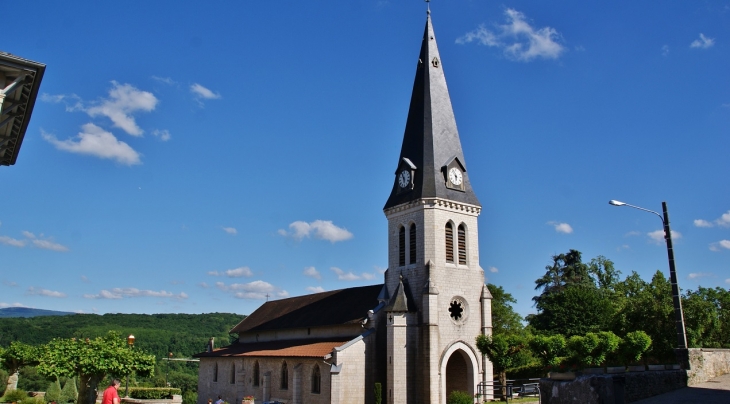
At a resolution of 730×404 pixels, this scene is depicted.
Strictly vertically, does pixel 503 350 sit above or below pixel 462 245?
below

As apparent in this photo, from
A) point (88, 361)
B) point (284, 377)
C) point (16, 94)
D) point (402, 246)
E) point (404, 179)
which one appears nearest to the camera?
point (16, 94)

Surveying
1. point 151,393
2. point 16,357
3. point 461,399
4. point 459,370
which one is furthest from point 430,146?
point 16,357

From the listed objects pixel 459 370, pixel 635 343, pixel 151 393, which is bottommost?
pixel 151 393

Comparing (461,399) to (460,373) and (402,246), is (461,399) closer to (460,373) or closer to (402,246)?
(460,373)

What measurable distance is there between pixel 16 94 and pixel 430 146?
25306 mm

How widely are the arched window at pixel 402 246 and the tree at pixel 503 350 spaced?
21.0ft

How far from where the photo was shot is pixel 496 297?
57.0 metres

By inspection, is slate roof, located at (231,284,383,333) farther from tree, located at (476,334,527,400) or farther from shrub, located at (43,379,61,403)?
Answer: shrub, located at (43,379,61,403)

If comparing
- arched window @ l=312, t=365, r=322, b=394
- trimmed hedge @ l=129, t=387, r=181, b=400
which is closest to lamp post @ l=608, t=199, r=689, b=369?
arched window @ l=312, t=365, r=322, b=394

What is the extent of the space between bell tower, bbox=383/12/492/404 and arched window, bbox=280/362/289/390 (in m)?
7.57

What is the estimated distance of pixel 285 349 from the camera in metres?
38.1

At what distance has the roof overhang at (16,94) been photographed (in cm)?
1255

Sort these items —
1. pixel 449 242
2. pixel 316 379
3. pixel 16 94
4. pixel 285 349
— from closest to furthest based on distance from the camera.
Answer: pixel 16 94 → pixel 316 379 → pixel 449 242 → pixel 285 349

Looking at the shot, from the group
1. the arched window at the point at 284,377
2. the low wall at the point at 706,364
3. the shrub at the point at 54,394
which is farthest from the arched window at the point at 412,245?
the shrub at the point at 54,394
